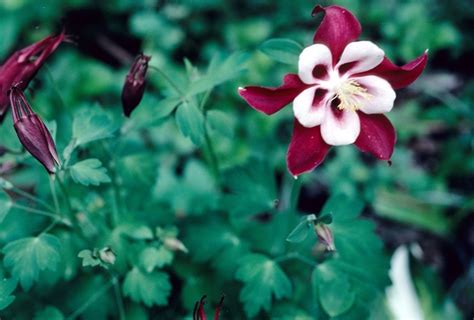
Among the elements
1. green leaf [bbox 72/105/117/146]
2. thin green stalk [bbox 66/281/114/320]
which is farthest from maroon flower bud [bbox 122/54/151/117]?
thin green stalk [bbox 66/281/114/320]

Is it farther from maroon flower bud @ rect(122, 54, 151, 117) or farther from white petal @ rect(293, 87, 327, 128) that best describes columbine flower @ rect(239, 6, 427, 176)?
maroon flower bud @ rect(122, 54, 151, 117)

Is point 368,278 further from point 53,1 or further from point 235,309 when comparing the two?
point 53,1

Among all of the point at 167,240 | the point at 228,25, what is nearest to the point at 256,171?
the point at 167,240

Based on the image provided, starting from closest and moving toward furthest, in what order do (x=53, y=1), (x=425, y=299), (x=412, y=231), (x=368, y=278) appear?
(x=368, y=278)
(x=425, y=299)
(x=412, y=231)
(x=53, y=1)

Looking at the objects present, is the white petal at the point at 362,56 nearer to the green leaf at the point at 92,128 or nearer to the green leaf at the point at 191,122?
the green leaf at the point at 191,122

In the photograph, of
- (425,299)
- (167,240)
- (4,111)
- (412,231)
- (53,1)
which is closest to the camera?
(4,111)

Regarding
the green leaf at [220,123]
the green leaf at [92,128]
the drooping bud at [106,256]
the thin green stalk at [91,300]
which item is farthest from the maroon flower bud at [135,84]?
the thin green stalk at [91,300]
